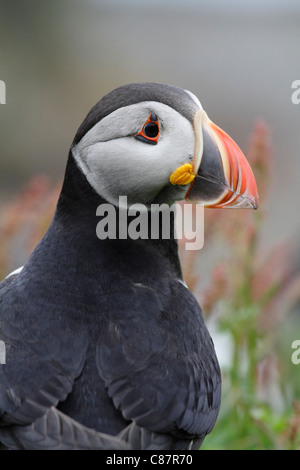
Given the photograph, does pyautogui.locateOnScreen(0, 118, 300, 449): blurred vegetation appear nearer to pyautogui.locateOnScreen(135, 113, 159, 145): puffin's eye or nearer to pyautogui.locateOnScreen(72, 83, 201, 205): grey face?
pyautogui.locateOnScreen(72, 83, 201, 205): grey face

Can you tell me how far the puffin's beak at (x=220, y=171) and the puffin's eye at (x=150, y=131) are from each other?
0.56 feet

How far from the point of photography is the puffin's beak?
341 centimetres

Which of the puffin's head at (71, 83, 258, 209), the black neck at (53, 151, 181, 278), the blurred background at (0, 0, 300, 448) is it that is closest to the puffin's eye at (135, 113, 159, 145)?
the puffin's head at (71, 83, 258, 209)

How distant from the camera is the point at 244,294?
4539 mm

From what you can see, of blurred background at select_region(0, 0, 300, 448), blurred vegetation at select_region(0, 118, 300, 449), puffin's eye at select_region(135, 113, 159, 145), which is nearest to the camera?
puffin's eye at select_region(135, 113, 159, 145)

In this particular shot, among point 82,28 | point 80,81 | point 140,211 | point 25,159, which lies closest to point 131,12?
point 82,28

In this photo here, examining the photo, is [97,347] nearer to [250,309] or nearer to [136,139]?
[136,139]

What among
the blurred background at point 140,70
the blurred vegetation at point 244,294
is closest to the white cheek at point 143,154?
the blurred vegetation at point 244,294

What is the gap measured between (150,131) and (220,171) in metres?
→ 0.33

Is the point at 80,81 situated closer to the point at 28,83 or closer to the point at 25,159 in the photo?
the point at 28,83

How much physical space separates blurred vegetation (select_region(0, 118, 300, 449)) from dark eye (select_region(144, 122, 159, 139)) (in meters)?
1.02

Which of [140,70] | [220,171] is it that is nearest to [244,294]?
[220,171]

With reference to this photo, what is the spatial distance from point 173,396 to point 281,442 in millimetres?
1150

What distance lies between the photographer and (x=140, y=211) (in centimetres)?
356
